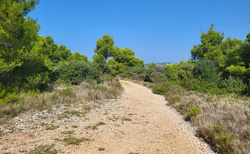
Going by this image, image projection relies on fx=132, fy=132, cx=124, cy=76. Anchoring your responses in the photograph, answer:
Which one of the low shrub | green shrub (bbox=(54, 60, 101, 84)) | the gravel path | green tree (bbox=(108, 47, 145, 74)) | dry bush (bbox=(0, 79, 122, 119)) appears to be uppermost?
green tree (bbox=(108, 47, 145, 74))

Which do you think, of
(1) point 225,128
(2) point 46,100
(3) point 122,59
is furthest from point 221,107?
(3) point 122,59

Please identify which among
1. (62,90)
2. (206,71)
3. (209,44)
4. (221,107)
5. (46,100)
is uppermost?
(209,44)

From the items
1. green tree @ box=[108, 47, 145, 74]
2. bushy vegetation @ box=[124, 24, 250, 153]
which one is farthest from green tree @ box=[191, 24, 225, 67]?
green tree @ box=[108, 47, 145, 74]

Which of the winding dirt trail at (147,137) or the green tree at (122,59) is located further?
the green tree at (122,59)

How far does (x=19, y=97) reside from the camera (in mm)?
6379

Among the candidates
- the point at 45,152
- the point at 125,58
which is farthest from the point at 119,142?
the point at 125,58

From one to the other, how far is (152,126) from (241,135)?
2.95 m

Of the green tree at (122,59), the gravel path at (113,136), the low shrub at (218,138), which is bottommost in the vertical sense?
the gravel path at (113,136)

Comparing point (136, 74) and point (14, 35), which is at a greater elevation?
point (136, 74)

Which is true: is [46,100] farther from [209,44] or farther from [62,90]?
[209,44]

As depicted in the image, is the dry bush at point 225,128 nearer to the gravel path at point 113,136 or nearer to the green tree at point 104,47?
the gravel path at point 113,136

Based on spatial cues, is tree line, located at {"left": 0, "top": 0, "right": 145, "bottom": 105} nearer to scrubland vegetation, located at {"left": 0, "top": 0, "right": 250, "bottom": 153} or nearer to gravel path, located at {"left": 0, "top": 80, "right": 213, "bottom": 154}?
scrubland vegetation, located at {"left": 0, "top": 0, "right": 250, "bottom": 153}

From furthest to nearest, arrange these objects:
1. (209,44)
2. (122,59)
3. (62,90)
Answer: (122,59)
(209,44)
(62,90)

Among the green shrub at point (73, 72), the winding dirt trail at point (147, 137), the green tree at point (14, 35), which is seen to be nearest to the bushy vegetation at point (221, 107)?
the winding dirt trail at point (147, 137)
